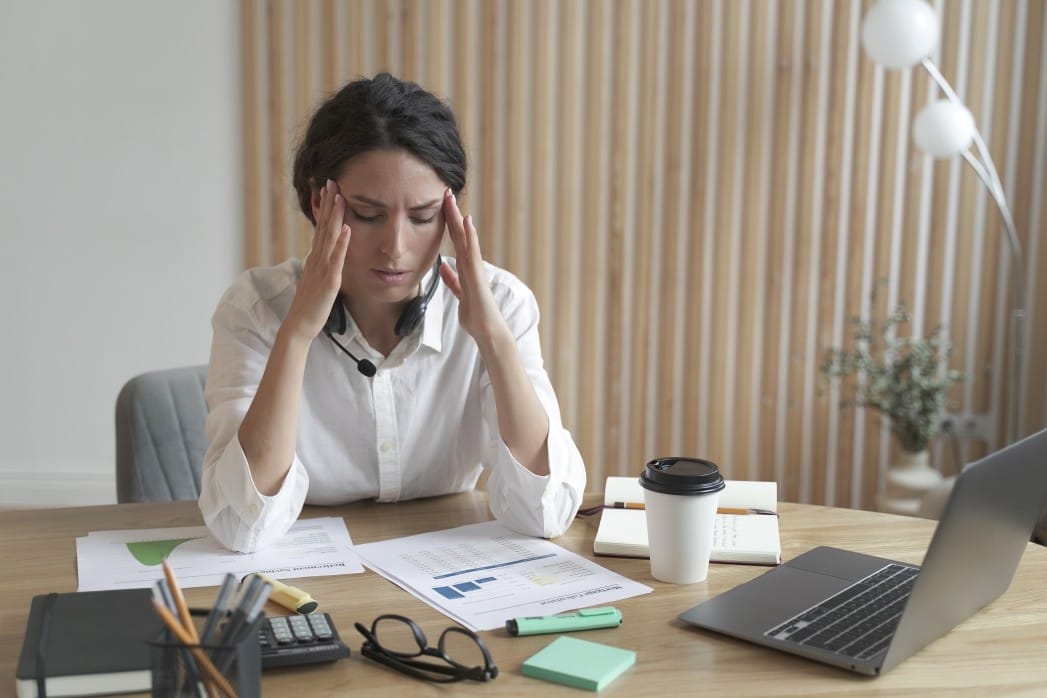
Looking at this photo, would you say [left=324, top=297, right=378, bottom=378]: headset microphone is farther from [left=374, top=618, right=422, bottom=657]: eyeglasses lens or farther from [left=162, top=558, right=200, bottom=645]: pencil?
[left=162, top=558, right=200, bottom=645]: pencil

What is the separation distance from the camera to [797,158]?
3637 mm

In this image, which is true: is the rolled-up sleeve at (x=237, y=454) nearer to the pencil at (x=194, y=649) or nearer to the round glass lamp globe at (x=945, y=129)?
the pencil at (x=194, y=649)

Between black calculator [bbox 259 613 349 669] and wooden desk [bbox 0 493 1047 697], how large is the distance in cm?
1

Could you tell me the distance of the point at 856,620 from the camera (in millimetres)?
1257

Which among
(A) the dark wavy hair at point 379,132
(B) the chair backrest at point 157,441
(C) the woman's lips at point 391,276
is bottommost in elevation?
(B) the chair backrest at point 157,441

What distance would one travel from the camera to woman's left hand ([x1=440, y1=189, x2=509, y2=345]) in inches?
69.0

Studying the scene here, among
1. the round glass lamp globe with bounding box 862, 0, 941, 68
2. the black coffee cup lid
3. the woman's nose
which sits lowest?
the black coffee cup lid

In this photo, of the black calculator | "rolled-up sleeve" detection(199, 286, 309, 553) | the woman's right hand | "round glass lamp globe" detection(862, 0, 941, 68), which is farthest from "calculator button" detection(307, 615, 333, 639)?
"round glass lamp globe" detection(862, 0, 941, 68)

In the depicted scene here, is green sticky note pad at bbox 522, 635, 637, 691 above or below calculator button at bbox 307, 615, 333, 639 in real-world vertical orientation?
below

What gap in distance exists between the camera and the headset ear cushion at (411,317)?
6.10 ft

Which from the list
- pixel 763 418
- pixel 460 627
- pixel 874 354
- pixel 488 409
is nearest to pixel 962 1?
pixel 874 354

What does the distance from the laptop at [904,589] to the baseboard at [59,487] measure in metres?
3.18

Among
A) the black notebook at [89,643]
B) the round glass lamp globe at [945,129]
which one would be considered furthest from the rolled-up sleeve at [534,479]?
the round glass lamp globe at [945,129]

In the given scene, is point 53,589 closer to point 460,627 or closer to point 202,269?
point 460,627
